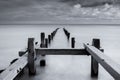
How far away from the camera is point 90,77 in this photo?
20.1 ft

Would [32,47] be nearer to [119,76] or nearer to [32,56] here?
[32,56]

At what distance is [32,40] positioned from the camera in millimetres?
5547

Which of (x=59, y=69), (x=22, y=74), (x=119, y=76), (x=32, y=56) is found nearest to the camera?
(x=119, y=76)

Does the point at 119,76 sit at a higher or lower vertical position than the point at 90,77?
higher

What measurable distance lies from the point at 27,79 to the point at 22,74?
0.35 m

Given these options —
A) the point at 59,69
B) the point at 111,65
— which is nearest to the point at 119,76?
the point at 111,65

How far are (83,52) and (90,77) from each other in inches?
31.0

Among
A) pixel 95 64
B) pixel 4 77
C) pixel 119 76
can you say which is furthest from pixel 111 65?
pixel 95 64

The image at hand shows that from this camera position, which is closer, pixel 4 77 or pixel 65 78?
pixel 4 77

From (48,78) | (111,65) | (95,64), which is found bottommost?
(48,78)

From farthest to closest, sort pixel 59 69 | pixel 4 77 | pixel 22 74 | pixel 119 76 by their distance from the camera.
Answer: pixel 59 69, pixel 22 74, pixel 4 77, pixel 119 76

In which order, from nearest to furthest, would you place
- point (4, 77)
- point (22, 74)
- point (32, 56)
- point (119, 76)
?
point (119, 76) < point (4, 77) < point (32, 56) < point (22, 74)

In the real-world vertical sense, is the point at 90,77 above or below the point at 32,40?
below

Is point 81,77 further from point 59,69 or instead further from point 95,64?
point 59,69
